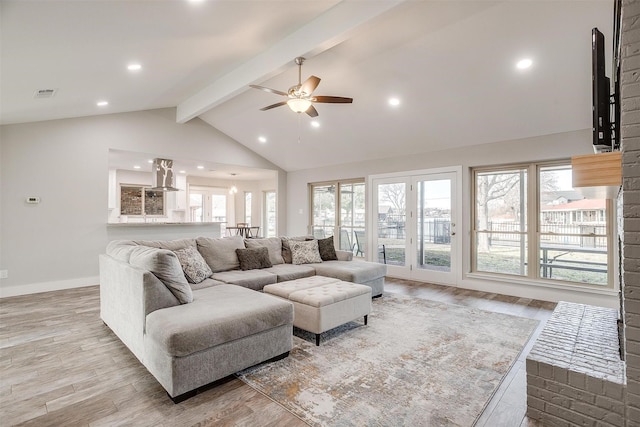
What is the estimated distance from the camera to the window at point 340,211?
7164 millimetres

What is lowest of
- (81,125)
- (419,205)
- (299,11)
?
(419,205)

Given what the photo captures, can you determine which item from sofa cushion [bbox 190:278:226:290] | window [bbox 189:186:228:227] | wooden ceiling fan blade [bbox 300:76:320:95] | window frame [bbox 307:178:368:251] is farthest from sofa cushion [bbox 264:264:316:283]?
window [bbox 189:186:228:227]

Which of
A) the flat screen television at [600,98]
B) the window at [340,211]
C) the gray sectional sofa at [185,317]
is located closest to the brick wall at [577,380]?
the flat screen television at [600,98]

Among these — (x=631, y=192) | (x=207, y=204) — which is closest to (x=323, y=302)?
(x=631, y=192)

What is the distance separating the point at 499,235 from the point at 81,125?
7148 mm

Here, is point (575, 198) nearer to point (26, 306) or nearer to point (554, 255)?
point (554, 255)

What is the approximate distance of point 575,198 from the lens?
14.5 ft

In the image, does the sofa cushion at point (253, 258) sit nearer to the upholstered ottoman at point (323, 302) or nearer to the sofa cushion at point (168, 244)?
the sofa cushion at point (168, 244)

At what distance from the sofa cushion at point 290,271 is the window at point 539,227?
2902mm

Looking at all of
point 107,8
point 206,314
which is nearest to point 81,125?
point 107,8

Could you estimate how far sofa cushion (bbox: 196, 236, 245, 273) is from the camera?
13.3ft

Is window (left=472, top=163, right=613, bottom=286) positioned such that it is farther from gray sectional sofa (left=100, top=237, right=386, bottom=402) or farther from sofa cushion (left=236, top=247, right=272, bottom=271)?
gray sectional sofa (left=100, top=237, right=386, bottom=402)

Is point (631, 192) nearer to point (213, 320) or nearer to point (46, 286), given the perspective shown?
point (213, 320)

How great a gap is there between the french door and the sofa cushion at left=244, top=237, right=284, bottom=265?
241 centimetres
